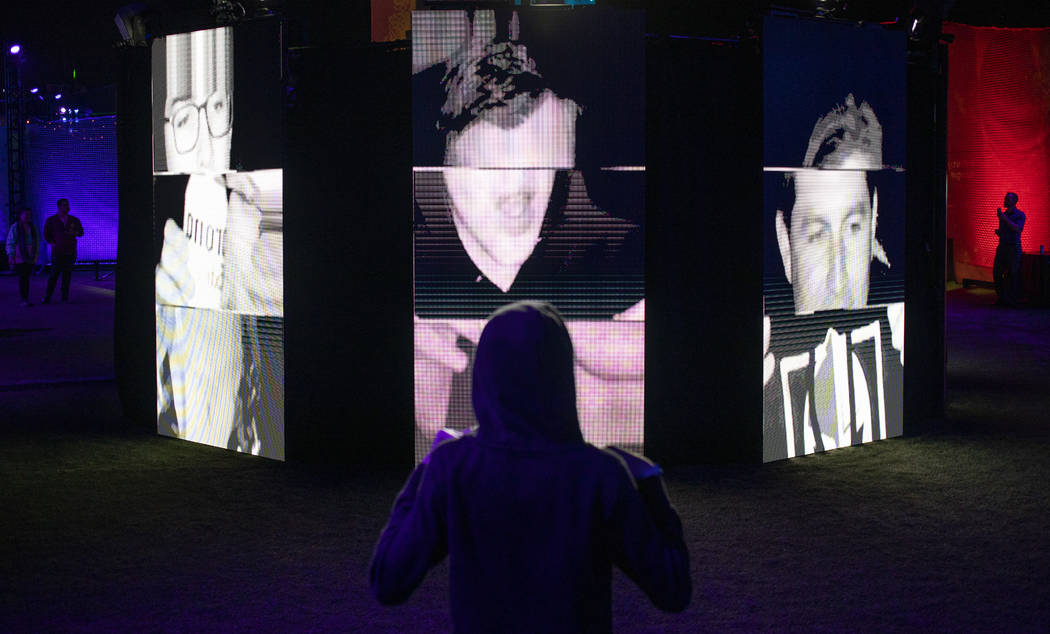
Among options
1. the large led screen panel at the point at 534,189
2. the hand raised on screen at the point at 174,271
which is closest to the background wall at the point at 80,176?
the hand raised on screen at the point at 174,271

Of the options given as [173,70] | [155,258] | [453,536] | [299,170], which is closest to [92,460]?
[155,258]

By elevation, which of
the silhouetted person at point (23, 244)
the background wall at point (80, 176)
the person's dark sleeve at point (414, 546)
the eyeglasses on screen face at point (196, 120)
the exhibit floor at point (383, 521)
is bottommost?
the exhibit floor at point (383, 521)

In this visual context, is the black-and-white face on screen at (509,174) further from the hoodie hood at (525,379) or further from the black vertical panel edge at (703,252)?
the hoodie hood at (525,379)

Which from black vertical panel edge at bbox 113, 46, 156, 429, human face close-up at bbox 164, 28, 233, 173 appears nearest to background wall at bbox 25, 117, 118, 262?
black vertical panel edge at bbox 113, 46, 156, 429

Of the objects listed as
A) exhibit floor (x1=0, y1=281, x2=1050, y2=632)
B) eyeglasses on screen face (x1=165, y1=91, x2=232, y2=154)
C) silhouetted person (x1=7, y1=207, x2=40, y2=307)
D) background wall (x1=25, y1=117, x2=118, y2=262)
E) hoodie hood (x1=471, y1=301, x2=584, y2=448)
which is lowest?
exhibit floor (x1=0, y1=281, x2=1050, y2=632)

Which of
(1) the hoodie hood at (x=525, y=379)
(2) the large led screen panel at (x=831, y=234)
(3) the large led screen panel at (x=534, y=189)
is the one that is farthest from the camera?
(2) the large led screen panel at (x=831, y=234)

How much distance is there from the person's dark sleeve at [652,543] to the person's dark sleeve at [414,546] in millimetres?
356

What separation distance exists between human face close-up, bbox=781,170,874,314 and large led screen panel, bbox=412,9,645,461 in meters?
1.30

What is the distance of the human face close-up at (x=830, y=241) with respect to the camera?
757cm

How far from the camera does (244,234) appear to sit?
7.71 m

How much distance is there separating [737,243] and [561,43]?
181cm

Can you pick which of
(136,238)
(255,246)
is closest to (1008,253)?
(255,246)

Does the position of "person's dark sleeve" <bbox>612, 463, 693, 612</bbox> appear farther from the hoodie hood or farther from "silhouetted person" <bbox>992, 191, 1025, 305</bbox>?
"silhouetted person" <bbox>992, 191, 1025, 305</bbox>

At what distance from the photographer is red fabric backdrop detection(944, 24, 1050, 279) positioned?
21.8 meters
